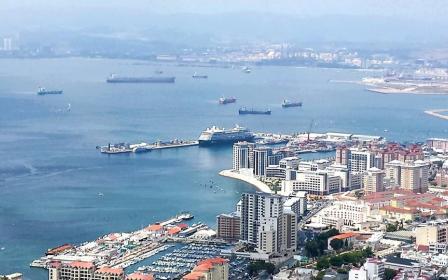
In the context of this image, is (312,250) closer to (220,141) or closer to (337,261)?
(337,261)

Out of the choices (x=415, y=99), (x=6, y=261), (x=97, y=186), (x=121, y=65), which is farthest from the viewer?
(x=121, y=65)

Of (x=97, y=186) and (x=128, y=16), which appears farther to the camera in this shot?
(x=128, y=16)

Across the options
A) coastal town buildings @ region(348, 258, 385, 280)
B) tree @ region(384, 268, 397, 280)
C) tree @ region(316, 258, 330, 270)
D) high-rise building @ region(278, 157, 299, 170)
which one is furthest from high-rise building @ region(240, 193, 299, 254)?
high-rise building @ region(278, 157, 299, 170)

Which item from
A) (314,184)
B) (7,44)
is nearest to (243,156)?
(314,184)

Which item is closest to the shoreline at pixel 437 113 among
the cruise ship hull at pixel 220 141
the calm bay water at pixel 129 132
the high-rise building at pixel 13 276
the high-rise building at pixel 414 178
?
the calm bay water at pixel 129 132

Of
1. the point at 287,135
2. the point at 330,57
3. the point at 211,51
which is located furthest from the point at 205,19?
the point at 287,135

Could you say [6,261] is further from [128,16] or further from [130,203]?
[128,16]
